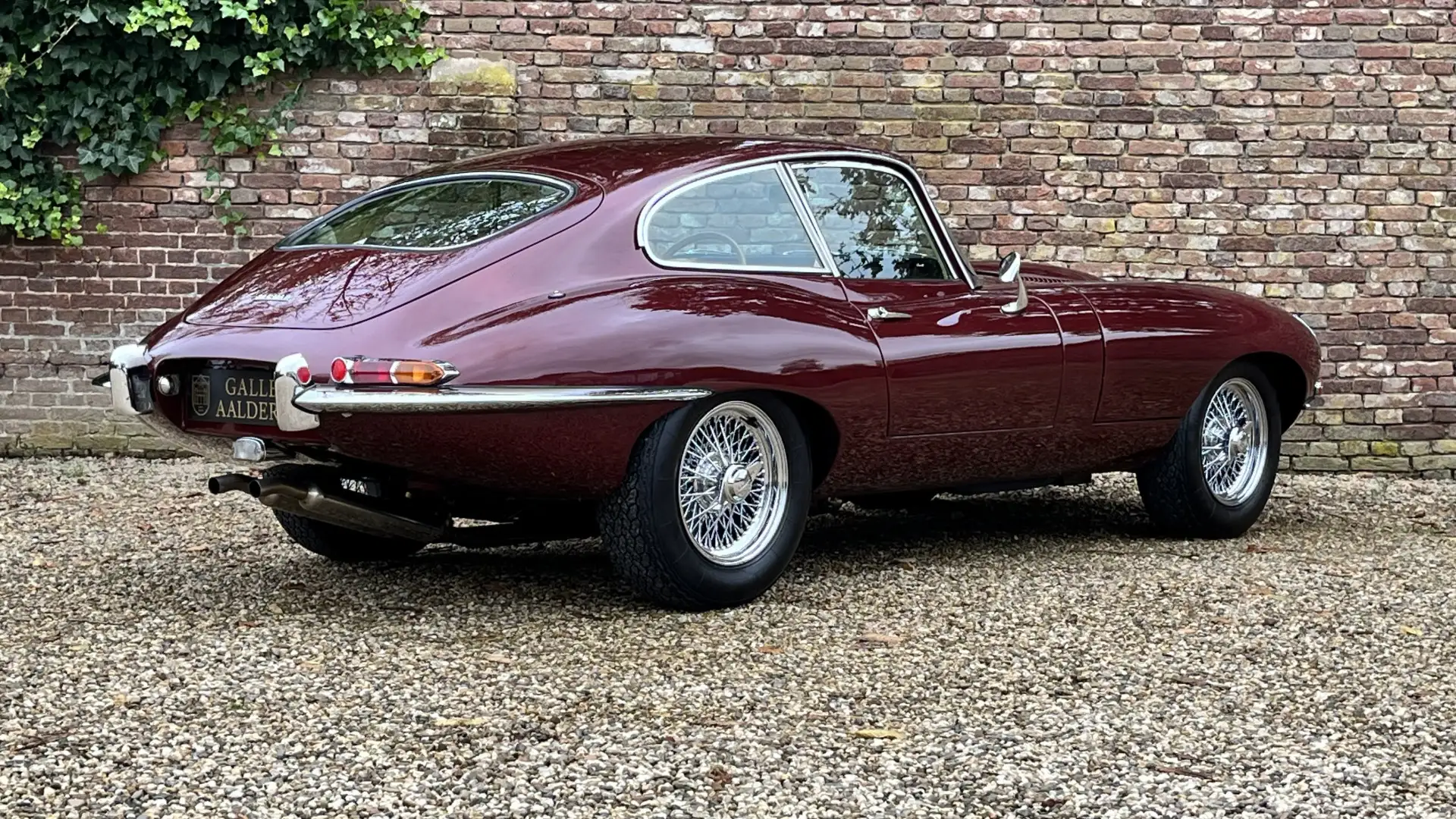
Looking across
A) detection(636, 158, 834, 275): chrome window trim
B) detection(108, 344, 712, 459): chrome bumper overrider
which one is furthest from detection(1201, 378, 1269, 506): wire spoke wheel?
detection(108, 344, 712, 459): chrome bumper overrider

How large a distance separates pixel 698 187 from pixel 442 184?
0.81 metres

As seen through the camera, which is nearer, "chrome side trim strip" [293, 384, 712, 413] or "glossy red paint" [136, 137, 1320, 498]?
"chrome side trim strip" [293, 384, 712, 413]

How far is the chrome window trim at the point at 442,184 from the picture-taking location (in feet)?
14.9

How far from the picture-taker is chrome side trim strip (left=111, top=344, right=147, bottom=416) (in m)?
4.54

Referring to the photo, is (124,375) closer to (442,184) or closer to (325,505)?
(325,505)

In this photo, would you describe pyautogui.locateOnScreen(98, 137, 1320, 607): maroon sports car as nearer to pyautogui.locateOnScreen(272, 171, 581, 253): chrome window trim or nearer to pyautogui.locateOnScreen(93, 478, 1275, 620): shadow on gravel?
pyautogui.locateOnScreen(272, 171, 581, 253): chrome window trim

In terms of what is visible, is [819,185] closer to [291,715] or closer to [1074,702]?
[1074,702]

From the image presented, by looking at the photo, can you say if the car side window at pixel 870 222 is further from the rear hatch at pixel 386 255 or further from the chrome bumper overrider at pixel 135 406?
the chrome bumper overrider at pixel 135 406

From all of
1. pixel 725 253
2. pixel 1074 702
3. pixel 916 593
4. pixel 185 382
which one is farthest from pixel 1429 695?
pixel 185 382

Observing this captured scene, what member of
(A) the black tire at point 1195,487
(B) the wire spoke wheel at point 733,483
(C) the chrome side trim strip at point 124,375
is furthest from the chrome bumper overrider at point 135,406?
(A) the black tire at point 1195,487

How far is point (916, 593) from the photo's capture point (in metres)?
5.09

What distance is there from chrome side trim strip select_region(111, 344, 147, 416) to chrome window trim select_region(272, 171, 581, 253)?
584 mm

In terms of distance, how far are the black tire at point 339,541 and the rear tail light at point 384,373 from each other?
146 cm

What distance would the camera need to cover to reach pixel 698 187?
489 centimetres
